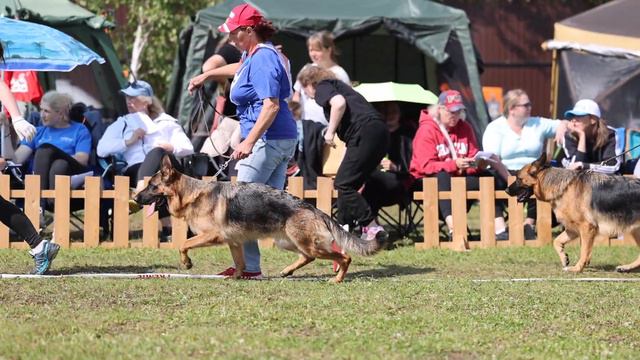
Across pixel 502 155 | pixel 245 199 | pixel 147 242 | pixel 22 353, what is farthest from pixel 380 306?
pixel 502 155

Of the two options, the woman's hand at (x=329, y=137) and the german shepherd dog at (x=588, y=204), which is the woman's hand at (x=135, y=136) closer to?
the woman's hand at (x=329, y=137)

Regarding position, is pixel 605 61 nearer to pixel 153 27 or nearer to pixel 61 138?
pixel 61 138

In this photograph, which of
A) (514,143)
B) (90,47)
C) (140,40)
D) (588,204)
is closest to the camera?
(588,204)

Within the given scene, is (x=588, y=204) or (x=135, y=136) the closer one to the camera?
(x=588, y=204)

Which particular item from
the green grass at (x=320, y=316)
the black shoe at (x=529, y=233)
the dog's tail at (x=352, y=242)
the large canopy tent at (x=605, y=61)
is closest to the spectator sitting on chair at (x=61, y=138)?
the green grass at (x=320, y=316)

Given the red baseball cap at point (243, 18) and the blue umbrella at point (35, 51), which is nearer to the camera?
the red baseball cap at point (243, 18)

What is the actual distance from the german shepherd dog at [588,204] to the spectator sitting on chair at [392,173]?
5.72 feet

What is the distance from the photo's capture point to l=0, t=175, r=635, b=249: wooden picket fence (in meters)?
9.95

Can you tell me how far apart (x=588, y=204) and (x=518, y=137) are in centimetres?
210

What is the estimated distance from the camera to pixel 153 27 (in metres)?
21.5

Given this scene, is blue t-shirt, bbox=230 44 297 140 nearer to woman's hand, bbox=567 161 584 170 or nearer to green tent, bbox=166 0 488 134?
woman's hand, bbox=567 161 584 170

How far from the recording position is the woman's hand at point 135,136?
420 inches

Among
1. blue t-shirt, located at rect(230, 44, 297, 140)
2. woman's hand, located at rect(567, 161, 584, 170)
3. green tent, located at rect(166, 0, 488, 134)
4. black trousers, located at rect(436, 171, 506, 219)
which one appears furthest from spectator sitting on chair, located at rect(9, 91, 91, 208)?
woman's hand, located at rect(567, 161, 584, 170)

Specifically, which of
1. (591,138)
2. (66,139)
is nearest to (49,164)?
(66,139)
